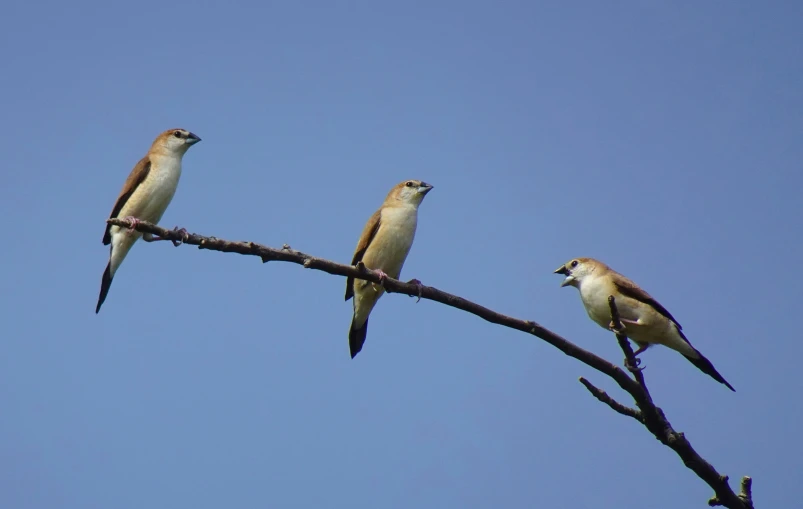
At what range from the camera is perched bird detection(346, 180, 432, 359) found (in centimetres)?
810

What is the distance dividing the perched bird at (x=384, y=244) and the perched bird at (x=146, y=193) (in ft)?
7.31

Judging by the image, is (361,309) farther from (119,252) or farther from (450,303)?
(450,303)

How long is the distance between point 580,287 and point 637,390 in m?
3.02

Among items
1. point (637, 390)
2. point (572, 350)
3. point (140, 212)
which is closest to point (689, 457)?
point (637, 390)

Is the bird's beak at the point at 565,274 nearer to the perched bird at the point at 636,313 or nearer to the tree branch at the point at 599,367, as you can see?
the perched bird at the point at 636,313

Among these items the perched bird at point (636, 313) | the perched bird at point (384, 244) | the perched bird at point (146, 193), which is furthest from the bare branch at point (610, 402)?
the perched bird at point (146, 193)

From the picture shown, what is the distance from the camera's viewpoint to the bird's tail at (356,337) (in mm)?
8461

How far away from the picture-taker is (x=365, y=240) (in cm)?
827

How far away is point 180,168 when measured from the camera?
349 inches

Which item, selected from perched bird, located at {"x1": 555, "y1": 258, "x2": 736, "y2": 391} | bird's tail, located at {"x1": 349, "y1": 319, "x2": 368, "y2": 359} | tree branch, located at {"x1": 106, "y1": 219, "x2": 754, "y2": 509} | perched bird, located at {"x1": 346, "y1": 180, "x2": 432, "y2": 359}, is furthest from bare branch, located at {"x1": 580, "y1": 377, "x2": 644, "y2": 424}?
bird's tail, located at {"x1": 349, "y1": 319, "x2": 368, "y2": 359}

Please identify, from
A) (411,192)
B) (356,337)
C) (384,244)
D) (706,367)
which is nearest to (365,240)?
(384,244)

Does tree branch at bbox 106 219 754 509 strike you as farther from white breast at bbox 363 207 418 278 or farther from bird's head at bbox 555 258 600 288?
white breast at bbox 363 207 418 278

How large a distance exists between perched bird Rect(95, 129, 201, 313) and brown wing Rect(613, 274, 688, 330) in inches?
192

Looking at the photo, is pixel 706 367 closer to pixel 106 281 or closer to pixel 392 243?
pixel 392 243
